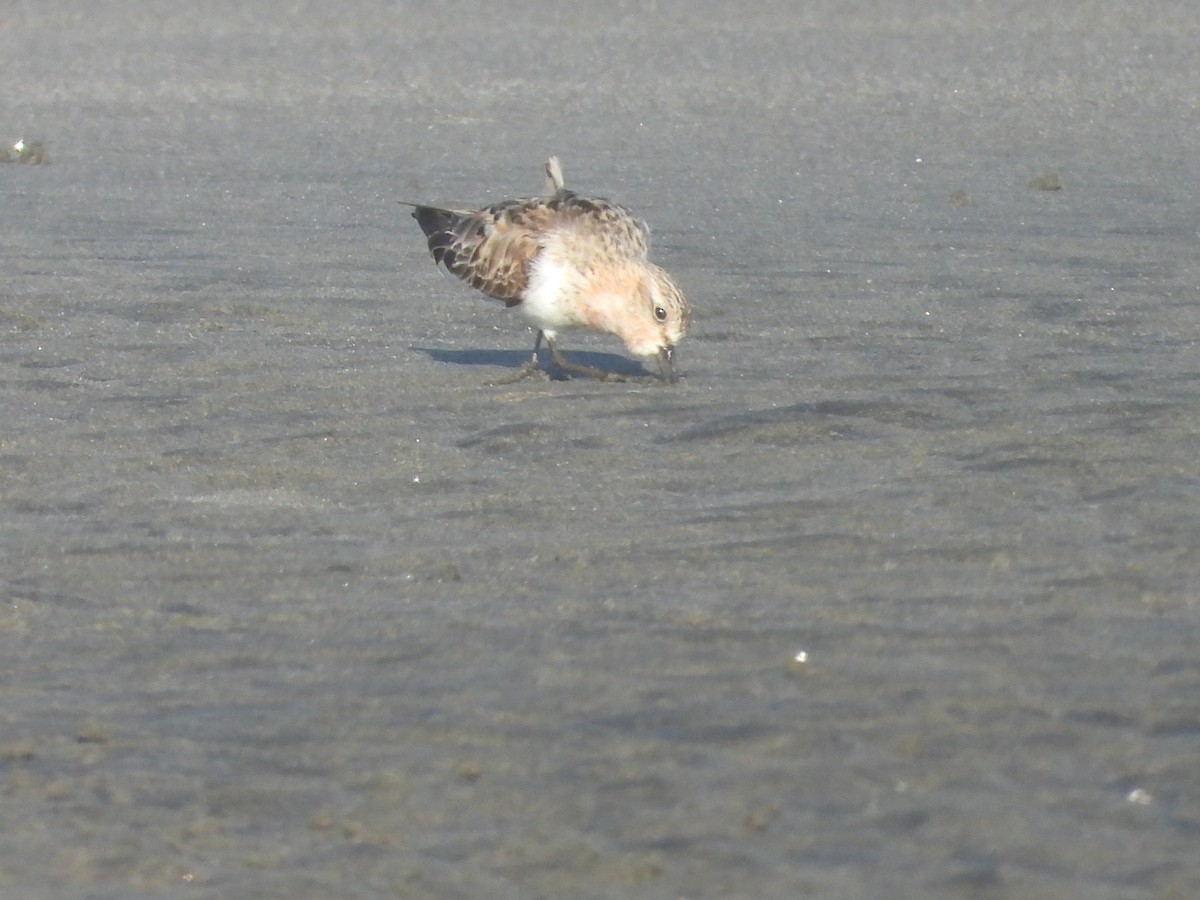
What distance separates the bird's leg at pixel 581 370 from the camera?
8.56 m

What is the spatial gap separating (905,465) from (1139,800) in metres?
2.84

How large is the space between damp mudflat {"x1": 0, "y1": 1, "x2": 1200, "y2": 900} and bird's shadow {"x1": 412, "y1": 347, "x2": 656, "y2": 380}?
0.04 m

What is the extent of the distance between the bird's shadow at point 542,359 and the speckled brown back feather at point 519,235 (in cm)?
34

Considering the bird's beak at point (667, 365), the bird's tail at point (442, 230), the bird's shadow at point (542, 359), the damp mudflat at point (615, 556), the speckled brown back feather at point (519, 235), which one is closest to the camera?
the damp mudflat at point (615, 556)

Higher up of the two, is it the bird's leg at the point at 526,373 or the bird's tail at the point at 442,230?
the bird's tail at the point at 442,230

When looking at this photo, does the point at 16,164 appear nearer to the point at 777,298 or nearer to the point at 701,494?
the point at 777,298

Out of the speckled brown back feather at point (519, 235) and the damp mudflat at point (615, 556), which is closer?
the damp mudflat at point (615, 556)

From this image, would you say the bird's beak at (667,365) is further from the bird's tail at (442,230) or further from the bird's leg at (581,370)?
the bird's tail at (442,230)

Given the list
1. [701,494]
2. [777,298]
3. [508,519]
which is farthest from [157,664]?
[777,298]

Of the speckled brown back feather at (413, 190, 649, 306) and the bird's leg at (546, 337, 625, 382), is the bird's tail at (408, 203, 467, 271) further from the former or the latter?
the bird's leg at (546, 337, 625, 382)

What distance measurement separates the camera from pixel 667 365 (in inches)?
330

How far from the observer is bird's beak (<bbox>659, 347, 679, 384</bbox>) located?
8367 mm

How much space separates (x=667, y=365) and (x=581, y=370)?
43 centimetres

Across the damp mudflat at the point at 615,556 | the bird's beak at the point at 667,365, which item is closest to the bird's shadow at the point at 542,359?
the damp mudflat at the point at 615,556
